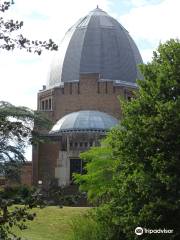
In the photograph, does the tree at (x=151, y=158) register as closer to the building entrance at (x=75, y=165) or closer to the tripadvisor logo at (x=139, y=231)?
the tripadvisor logo at (x=139, y=231)

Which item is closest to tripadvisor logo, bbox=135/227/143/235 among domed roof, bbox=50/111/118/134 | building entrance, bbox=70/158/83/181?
building entrance, bbox=70/158/83/181

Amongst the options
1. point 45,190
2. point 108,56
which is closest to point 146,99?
point 45,190

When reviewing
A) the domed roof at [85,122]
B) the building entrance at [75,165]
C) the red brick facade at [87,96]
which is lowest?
the building entrance at [75,165]

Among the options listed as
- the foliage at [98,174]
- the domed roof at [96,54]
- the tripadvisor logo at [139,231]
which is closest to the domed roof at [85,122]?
the domed roof at [96,54]

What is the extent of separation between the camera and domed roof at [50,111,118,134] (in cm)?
5412

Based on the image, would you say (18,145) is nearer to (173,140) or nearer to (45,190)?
(173,140)

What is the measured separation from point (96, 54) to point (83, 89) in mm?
6166

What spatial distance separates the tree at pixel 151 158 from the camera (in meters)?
16.6

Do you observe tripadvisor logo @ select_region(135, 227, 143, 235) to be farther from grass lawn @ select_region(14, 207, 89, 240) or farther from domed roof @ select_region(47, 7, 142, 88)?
domed roof @ select_region(47, 7, 142, 88)

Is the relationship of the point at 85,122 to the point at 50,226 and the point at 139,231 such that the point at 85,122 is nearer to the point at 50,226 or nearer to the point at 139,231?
Result: the point at 50,226

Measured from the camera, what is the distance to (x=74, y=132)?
53.8 m

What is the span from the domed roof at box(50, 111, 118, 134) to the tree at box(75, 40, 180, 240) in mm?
34491

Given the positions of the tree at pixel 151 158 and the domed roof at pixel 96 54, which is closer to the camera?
the tree at pixel 151 158

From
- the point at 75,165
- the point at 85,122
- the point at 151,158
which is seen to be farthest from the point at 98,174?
the point at 85,122
